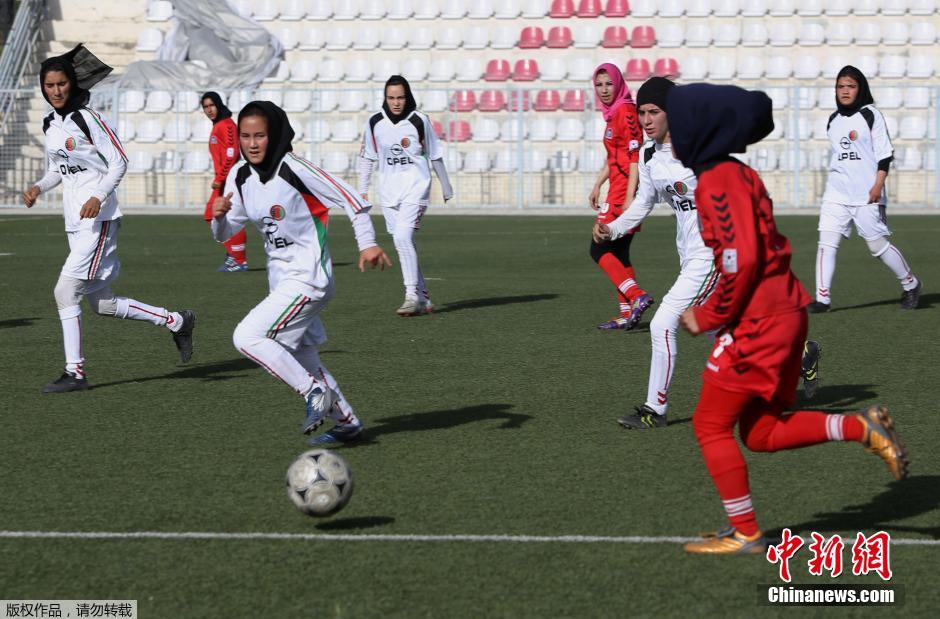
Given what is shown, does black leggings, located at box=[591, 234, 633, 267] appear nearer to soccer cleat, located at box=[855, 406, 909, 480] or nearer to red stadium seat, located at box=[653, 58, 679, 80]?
soccer cleat, located at box=[855, 406, 909, 480]

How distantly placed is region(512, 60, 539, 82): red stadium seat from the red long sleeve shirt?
2709cm

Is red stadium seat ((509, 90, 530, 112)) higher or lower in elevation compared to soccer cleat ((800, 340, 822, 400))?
higher

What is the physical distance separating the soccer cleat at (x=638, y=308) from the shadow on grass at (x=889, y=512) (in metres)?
5.19

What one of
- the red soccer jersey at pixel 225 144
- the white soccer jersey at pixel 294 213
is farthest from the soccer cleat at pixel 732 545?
the red soccer jersey at pixel 225 144

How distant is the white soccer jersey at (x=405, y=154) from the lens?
42.8 feet

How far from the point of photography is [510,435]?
285 inches

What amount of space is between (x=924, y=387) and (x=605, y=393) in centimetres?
198

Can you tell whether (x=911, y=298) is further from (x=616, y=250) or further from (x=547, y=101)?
(x=547, y=101)

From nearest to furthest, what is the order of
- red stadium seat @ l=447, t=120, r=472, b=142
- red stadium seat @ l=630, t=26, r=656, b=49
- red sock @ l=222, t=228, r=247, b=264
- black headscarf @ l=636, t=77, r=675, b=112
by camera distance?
black headscarf @ l=636, t=77, r=675, b=112 < red sock @ l=222, t=228, r=247, b=264 < red stadium seat @ l=447, t=120, r=472, b=142 < red stadium seat @ l=630, t=26, r=656, b=49

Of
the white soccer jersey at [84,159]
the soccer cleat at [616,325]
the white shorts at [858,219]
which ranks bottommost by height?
the soccer cleat at [616,325]

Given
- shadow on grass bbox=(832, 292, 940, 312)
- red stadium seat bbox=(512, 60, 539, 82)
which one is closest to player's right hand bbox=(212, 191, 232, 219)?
shadow on grass bbox=(832, 292, 940, 312)

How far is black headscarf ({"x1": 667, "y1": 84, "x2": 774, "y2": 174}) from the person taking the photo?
4.84 m

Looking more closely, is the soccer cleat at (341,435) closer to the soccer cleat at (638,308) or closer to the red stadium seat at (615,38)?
the soccer cleat at (638,308)

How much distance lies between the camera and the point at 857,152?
12.2 m
